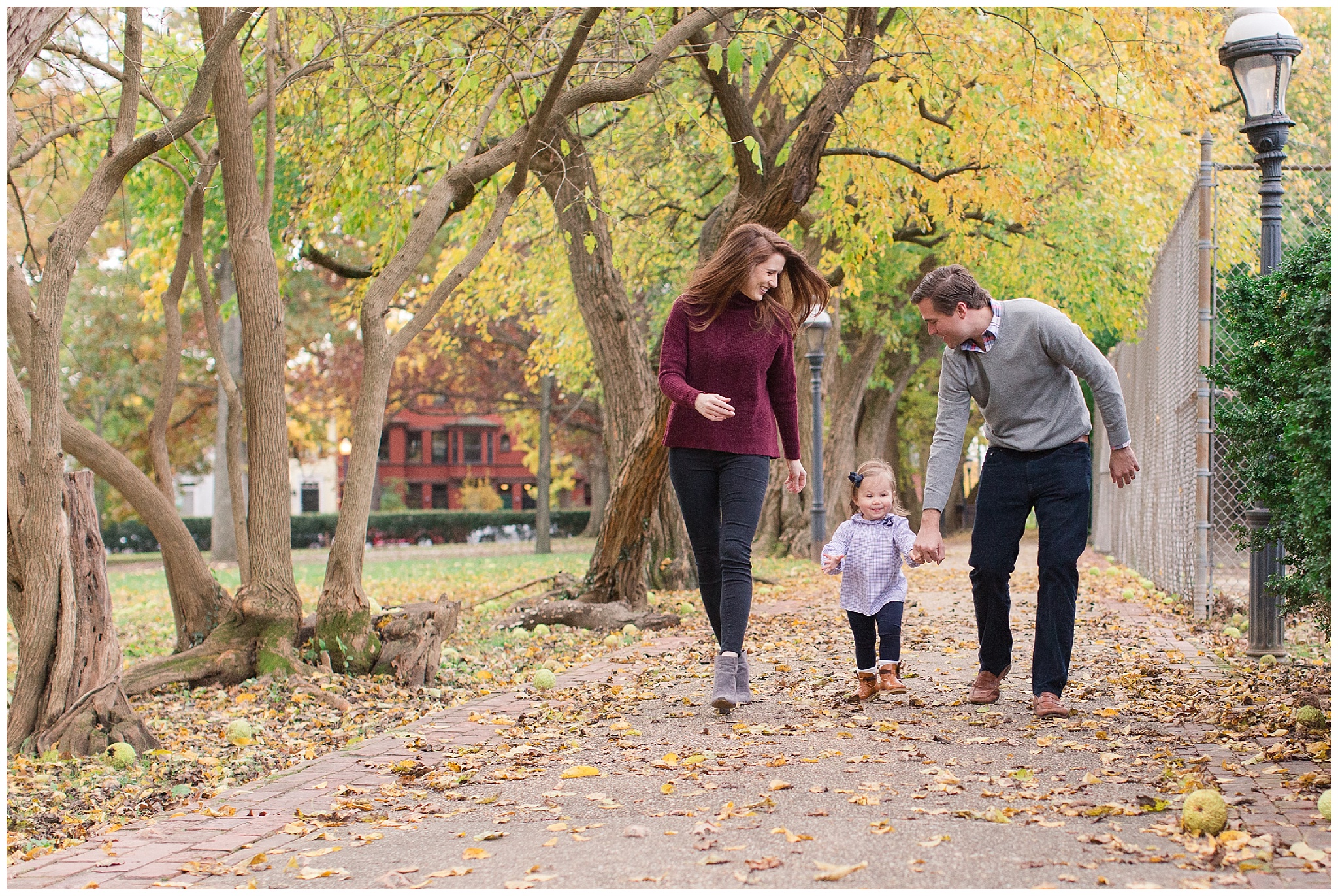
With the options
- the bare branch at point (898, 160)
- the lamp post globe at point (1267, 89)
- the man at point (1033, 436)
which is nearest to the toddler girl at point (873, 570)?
the man at point (1033, 436)

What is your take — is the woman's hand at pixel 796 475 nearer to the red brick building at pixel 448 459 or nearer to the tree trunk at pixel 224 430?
the tree trunk at pixel 224 430

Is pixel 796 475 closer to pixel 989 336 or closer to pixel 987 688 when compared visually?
pixel 989 336

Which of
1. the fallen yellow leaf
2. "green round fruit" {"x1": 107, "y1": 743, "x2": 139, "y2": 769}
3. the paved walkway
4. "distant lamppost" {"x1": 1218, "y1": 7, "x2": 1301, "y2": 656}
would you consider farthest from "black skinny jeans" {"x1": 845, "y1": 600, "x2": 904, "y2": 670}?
"green round fruit" {"x1": 107, "y1": 743, "x2": 139, "y2": 769}

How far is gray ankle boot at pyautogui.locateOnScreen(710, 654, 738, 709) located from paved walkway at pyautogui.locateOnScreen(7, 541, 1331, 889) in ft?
0.32

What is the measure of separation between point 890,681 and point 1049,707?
0.83m

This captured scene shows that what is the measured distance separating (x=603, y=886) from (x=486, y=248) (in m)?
4.88

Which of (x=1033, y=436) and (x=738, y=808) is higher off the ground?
(x=1033, y=436)

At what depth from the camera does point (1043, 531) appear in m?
4.90

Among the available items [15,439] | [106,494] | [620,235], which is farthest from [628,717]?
[106,494]

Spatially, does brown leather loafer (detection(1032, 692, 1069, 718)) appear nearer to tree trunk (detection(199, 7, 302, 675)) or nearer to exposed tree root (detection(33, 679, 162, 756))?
exposed tree root (detection(33, 679, 162, 756))

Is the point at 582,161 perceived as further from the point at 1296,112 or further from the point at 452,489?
the point at 452,489

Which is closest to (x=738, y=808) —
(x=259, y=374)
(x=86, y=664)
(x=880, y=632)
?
(x=880, y=632)

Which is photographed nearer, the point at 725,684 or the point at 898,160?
the point at 725,684

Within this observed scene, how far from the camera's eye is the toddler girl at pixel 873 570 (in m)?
5.39
